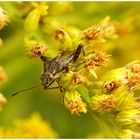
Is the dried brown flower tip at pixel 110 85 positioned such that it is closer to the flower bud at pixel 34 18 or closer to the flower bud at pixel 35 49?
the flower bud at pixel 35 49

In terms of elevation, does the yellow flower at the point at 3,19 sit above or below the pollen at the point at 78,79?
above

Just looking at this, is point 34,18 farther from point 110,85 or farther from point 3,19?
point 110,85

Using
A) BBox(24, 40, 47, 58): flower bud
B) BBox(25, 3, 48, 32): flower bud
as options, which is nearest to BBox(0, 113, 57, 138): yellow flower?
BBox(25, 3, 48, 32): flower bud

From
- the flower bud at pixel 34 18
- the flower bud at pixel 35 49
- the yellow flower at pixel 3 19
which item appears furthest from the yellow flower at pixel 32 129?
the yellow flower at pixel 3 19

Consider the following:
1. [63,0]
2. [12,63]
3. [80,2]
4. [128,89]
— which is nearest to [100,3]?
[80,2]

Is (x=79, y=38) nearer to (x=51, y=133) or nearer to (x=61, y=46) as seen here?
(x=61, y=46)

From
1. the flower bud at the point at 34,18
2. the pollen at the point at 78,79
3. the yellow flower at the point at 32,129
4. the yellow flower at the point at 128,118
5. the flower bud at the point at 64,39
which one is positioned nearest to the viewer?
the pollen at the point at 78,79

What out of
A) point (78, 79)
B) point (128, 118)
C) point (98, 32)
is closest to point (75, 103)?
point (78, 79)
